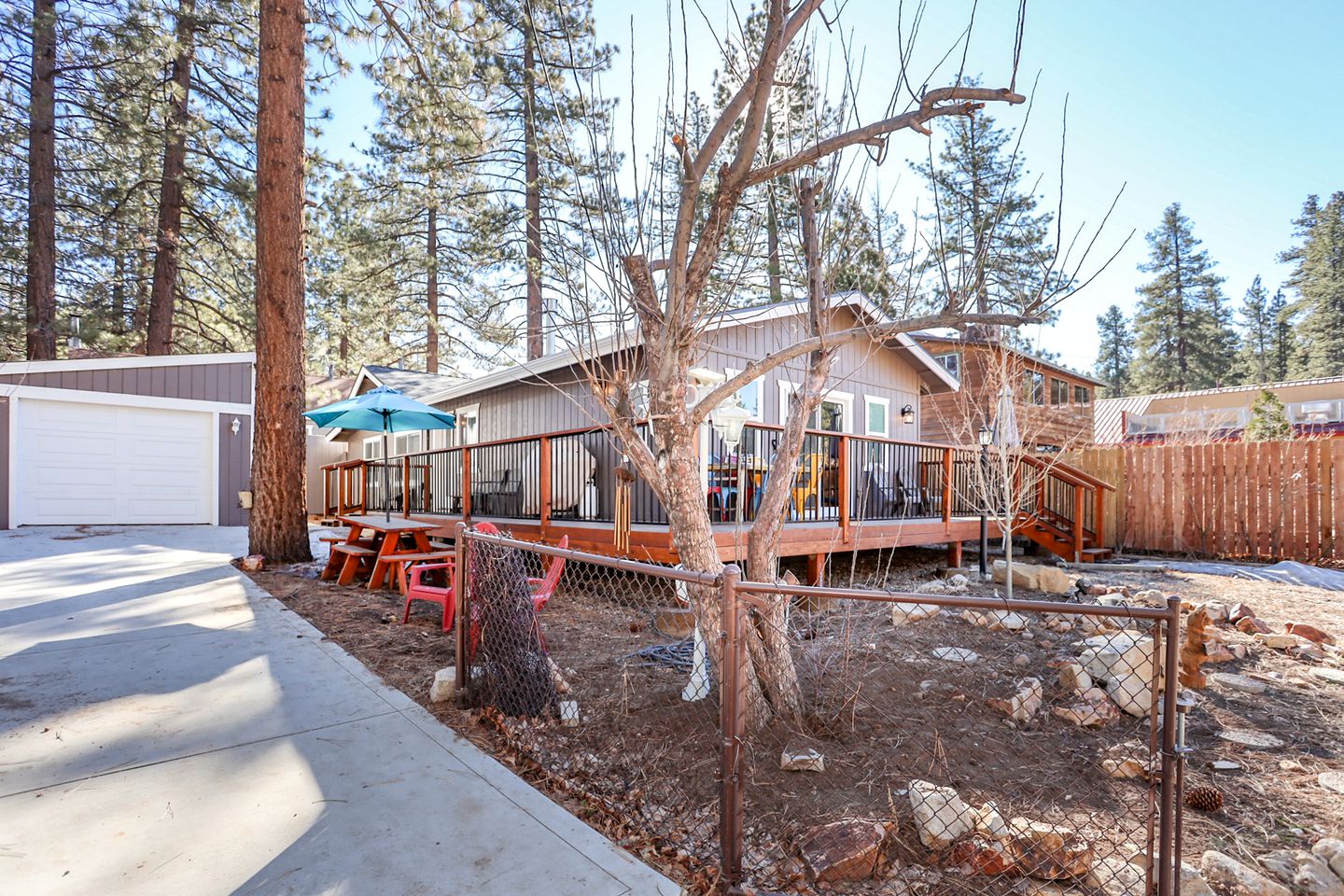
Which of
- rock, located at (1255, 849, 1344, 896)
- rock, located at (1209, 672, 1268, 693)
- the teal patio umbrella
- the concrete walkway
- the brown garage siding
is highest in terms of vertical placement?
the brown garage siding

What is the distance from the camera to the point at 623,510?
5953 millimetres

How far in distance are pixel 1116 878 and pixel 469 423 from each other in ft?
39.5

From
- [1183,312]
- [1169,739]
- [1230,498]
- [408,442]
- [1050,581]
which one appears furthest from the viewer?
[1183,312]

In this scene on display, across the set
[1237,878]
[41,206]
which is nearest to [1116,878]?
[1237,878]

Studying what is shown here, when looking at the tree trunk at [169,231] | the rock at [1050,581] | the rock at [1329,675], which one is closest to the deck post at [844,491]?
the rock at [1050,581]

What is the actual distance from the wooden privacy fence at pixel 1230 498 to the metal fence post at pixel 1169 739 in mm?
10400

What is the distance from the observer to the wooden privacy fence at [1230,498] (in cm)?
877

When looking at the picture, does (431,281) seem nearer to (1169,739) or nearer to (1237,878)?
(1169,739)

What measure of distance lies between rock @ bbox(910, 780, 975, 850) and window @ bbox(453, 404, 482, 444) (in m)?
11.0

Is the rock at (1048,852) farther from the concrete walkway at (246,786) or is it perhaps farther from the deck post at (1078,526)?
the deck post at (1078,526)

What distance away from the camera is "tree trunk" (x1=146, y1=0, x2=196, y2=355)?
13031 mm

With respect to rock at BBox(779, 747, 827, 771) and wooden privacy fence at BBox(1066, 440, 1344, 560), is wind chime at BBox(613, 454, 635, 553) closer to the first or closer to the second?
rock at BBox(779, 747, 827, 771)

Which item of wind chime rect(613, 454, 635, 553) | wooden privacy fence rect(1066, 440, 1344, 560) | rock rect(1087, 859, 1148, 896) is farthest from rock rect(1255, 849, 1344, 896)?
wooden privacy fence rect(1066, 440, 1344, 560)

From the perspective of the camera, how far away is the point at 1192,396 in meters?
25.5
